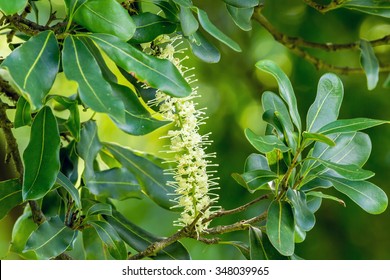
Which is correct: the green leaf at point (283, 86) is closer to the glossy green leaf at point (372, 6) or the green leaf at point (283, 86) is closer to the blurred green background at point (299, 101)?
the glossy green leaf at point (372, 6)

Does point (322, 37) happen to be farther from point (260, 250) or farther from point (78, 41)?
point (78, 41)

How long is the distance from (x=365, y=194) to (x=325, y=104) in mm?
147

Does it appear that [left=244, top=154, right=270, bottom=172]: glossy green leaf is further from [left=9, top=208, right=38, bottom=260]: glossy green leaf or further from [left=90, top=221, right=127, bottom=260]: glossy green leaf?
[left=9, top=208, right=38, bottom=260]: glossy green leaf

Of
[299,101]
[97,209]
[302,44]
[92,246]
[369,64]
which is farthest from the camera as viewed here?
[299,101]

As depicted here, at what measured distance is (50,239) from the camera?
1.04m

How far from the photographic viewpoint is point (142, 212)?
2.01m

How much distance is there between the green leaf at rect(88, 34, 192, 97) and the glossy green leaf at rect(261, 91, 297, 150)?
6.4 inches

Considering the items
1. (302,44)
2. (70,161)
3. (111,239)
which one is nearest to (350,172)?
(111,239)

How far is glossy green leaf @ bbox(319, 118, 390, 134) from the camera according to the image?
971 mm

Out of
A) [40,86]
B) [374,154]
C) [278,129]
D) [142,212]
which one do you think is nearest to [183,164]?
[278,129]

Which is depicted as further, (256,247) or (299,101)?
(299,101)

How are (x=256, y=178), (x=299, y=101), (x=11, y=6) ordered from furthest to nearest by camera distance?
(x=299, y=101), (x=256, y=178), (x=11, y=6)

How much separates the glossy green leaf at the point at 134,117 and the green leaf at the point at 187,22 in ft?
0.39

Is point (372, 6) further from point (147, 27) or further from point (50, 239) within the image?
point (50, 239)
